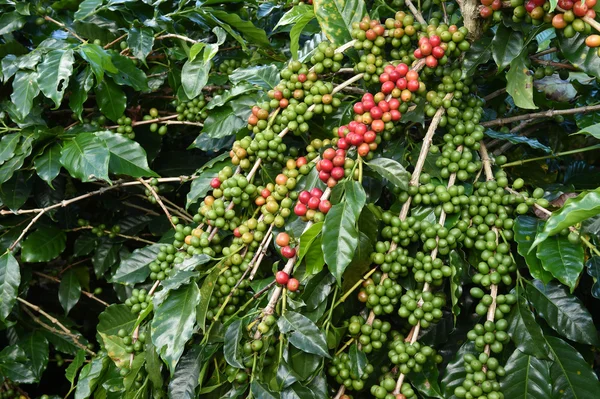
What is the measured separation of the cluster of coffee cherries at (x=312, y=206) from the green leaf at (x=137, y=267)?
54 centimetres

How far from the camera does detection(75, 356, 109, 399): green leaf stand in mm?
1261

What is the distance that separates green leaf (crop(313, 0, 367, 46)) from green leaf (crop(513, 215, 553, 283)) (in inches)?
22.3

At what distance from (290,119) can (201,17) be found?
0.66 metres

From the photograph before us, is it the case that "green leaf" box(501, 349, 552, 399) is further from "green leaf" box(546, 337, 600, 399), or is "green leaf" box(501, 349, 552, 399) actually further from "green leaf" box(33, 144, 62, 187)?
"green leaf" box(33, 144, 62, 187)

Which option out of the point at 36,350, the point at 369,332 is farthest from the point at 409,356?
the point at 36,350

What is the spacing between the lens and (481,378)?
38.1 inches

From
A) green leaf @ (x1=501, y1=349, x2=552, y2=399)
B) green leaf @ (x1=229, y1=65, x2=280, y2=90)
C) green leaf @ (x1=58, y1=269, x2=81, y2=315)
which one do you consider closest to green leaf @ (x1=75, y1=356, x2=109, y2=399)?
green leaf @ (x1=58, y1=269, x2=81, y2=315)

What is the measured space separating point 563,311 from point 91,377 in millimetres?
1089

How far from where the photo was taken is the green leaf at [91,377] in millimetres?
1261

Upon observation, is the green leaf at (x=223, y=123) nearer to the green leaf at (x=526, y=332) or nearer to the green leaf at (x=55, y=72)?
the green leaf at (x=55, y=72)

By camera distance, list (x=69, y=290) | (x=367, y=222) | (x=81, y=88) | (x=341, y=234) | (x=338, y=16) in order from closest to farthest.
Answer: (x=341, y=234), (x=367, y=222), (x=338, y=16), (x=81, y=88), (x=69, y=290)

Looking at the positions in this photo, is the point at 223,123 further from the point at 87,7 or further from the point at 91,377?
the point at 91,377

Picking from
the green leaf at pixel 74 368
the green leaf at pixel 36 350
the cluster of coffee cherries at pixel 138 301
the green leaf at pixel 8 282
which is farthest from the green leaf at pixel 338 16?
the green leaf at pixel 36 350

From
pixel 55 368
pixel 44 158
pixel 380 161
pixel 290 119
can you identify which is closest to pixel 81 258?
pixel 55 368
